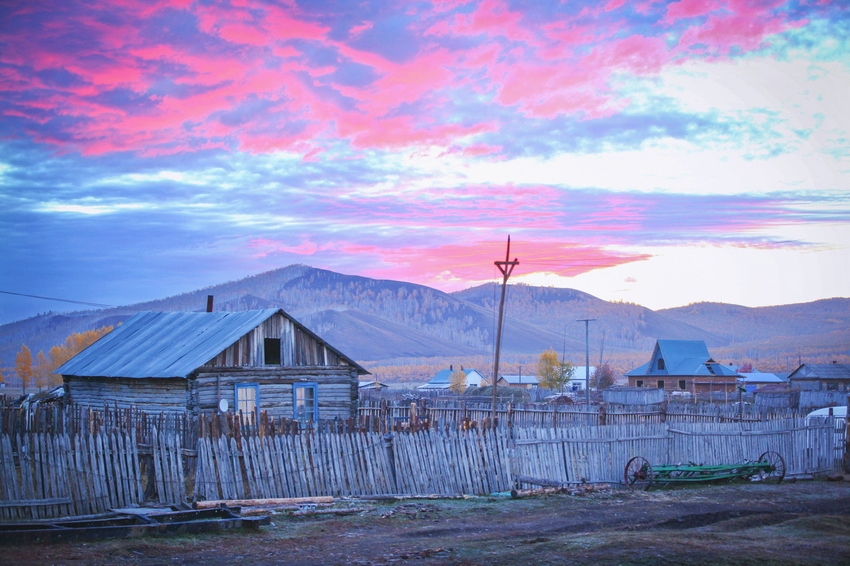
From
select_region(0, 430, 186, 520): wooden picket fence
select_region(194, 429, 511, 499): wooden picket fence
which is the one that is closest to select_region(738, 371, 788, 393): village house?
select_region(194, 429, 511, 499): wooden picket fence

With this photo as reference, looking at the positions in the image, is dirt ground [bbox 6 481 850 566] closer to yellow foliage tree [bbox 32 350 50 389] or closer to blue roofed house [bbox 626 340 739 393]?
blue roofed house [bbox 626 340 739 393]

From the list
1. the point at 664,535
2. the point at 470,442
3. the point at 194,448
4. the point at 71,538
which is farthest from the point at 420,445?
the point at 71,538

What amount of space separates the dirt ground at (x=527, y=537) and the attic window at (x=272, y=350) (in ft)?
36.4

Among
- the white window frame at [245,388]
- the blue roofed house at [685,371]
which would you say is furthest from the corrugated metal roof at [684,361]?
the white window frame at [245,388]

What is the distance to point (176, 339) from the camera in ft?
84.4

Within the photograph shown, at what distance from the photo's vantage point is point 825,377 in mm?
71688

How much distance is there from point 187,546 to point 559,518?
21.6 ft

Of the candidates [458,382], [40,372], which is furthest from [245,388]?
[40,372]

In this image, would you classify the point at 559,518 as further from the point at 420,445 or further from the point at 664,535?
the point at 420,445

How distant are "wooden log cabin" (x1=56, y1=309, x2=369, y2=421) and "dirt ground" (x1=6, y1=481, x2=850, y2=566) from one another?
987 centimetres

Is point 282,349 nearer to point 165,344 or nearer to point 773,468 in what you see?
point 165,344

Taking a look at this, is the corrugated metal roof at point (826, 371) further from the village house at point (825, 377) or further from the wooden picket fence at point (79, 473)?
the wooden picket fence at point (79, 473)

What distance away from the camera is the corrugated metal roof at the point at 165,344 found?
899 inches

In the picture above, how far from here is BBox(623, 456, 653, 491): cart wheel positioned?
1686 centimetres
